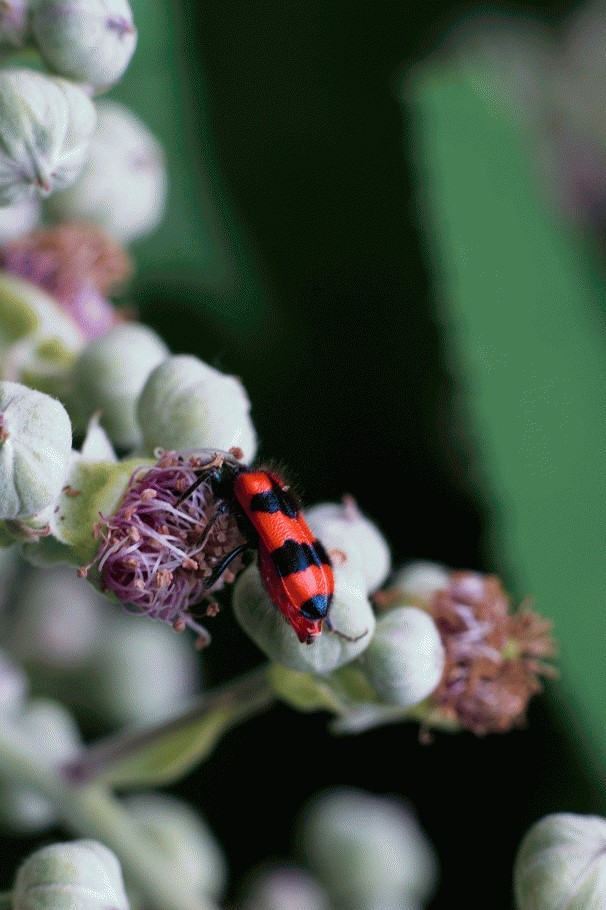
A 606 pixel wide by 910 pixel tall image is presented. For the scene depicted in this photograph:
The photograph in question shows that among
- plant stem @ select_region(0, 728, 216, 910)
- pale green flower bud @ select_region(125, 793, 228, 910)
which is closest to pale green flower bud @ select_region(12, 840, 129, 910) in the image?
plant stem @ select_region(0, 728, 216, 910)

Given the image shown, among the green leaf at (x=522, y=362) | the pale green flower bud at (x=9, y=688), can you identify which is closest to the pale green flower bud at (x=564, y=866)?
the green leaf at (x=522, y=362)

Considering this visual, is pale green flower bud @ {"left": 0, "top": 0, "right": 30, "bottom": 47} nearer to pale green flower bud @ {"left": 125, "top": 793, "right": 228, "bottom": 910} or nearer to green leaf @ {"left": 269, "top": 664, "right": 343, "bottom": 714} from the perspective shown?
green leaf @ {"left": 269, "top": 664, "right": 343, "bottom": 714}

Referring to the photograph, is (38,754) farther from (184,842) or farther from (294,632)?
(294,632)

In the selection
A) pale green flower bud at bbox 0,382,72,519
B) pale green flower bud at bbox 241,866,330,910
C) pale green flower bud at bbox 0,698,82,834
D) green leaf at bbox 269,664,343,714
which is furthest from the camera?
pale green flower bud at bbox 241,866,330,910

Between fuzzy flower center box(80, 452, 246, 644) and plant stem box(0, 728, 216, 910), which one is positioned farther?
plant stem box(0, 728, 216, 910)

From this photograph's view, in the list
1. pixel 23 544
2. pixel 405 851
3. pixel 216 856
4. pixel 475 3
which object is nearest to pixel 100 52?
pixel 23 544

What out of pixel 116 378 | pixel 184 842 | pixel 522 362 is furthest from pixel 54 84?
pixel 184 842

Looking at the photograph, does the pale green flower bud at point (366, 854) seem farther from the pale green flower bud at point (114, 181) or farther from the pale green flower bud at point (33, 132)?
the pale green flower bud at point (33, 132)
